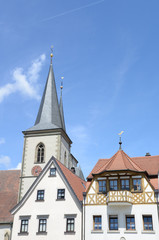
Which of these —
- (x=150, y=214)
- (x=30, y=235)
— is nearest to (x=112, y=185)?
(x=150, y=214)

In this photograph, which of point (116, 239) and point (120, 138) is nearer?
point (116, 239)

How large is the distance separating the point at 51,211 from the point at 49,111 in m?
24.5

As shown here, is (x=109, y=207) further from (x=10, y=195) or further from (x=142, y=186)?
(x=10, y=195)

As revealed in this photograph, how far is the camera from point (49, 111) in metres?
50.1

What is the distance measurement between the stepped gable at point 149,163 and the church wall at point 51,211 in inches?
303

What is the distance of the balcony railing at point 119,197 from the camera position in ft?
83.1

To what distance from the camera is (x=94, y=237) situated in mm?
25859

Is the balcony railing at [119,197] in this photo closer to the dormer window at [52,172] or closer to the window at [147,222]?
the window at [147,222]

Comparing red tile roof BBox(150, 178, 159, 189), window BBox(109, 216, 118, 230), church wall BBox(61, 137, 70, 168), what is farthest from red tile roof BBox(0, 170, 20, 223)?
red tile roof BBox(150, 178, 159, 189)

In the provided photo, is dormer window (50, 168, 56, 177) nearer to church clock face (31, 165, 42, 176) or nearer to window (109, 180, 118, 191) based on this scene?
window (109, 180, 118, 191)

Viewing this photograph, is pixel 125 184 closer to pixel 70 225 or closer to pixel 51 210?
pixel 70 225

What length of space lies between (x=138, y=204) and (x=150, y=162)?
5794 millimetres

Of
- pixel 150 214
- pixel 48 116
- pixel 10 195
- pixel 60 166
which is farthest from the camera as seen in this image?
pixel 48 116

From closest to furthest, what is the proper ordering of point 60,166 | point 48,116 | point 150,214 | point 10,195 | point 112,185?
point 150,214
point 112,185
point 60,166
point 10,195
point 48,116
